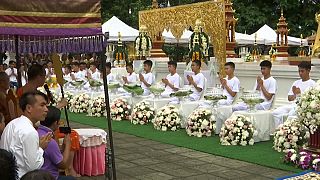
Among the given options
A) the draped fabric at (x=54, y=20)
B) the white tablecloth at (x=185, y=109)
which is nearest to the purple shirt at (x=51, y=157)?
the draped fabric at (x=54, y=20)

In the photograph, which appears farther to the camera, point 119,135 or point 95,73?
point 95,73

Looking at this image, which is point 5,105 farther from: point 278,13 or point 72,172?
point 278,13

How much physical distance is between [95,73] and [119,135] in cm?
548

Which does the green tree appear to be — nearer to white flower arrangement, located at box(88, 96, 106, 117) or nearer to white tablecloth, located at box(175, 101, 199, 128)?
white flower arrangement, located at box(88, 96, 106, 117)

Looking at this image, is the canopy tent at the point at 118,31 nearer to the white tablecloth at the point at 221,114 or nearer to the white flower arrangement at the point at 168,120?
the white flower arrangement at the point at 168,120

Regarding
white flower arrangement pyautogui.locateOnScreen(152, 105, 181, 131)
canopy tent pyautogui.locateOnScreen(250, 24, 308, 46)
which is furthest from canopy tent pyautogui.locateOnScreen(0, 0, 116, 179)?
canopy tent pyautogui.locateOnScreen(250, 24, 308, 46)

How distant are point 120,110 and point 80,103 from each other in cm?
253

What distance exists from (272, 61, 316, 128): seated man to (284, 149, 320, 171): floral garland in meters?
1.82

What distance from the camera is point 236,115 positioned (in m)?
8.91

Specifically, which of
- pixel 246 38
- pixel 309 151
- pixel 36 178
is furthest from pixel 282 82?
pixel 246 38

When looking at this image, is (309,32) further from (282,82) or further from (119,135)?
(119,135)

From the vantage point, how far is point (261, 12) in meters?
28.9

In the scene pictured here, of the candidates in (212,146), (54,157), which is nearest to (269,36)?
(212,146)

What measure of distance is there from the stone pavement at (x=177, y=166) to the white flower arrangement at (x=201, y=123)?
0.97 meters
